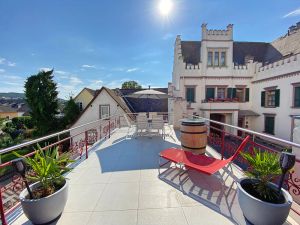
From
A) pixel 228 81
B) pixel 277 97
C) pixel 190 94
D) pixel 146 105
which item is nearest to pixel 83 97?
pixel 146 105

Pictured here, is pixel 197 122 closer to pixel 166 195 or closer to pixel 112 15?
pixel 166 195

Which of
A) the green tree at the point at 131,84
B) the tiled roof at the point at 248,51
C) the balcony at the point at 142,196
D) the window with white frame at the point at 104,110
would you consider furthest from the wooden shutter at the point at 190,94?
the green tree at the point at 131,84

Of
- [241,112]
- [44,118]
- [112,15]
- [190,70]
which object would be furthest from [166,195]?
[44,118]

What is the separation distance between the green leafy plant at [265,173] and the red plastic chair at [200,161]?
723 mm

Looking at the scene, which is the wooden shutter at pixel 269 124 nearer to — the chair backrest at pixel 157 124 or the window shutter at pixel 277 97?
the window shutter at pixel 277 97

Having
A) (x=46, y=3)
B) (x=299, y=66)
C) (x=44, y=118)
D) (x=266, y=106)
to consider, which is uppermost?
(x=46, y=3)

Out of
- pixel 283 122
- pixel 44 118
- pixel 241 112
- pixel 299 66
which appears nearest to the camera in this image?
pixel 299 66

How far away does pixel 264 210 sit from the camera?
71.7 inches

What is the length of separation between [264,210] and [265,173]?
0.44 metres

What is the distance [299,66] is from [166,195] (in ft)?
46.1

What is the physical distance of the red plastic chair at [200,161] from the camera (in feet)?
9.82

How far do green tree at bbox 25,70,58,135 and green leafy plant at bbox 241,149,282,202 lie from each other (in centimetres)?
2410

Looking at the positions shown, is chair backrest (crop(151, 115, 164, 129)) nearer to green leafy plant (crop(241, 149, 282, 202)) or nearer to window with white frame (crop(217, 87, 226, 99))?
green leafy plant (crop(241, 149, 282, 202))

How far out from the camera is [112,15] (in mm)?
7934
